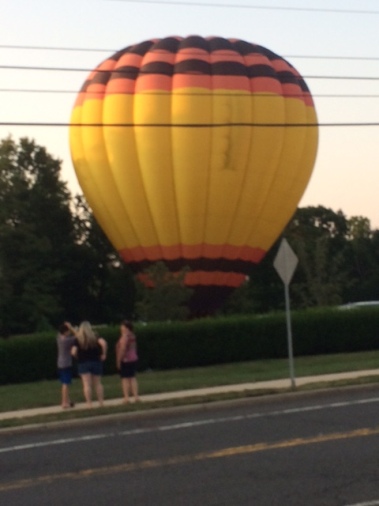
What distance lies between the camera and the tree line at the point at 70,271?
4831cm

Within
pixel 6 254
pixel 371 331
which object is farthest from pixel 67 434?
pixel 6 254

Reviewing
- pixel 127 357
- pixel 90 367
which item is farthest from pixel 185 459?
pixel 127 357

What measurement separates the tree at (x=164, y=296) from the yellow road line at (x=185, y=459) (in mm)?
22705

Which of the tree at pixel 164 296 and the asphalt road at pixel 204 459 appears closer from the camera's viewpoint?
the asphalt road at pixel 204 459

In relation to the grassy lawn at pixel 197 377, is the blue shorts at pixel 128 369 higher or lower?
higher

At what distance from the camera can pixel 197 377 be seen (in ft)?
84.0

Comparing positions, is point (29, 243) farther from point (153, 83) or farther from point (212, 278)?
point (153, 83)

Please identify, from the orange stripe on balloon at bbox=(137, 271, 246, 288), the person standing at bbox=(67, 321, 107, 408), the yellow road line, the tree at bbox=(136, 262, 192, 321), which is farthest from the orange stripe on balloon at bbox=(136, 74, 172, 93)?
the yellow road line

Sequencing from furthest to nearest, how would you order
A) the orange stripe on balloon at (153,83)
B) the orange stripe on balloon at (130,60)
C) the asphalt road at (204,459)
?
the orange stripe on balloon at (130,60) → the orange stripe on balloon at (153,83) → the asphalt road at (204,459)

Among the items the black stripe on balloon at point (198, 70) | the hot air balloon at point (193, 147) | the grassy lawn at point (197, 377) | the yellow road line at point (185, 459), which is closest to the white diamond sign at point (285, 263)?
the grassy lawn at point (197, 377)

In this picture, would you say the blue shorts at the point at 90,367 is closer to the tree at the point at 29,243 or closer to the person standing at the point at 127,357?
the person standing at the point at 127,357

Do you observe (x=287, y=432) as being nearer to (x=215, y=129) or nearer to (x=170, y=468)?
(x=170, y=468)

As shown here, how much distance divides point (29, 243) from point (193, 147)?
18.7 metres

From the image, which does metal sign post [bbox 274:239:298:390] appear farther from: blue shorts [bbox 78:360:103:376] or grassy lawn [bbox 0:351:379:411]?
blue shorts [bbox 78:360:103:376]
